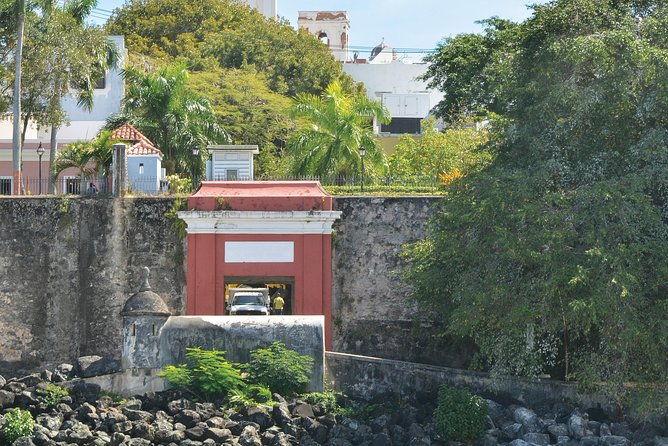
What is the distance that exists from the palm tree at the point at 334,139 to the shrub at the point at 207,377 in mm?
13562

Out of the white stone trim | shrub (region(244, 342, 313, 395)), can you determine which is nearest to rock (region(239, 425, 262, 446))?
shrub (region(244, 342, 313, 395))

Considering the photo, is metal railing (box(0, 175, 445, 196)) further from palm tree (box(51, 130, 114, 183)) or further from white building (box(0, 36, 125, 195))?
white building (box(0, 36, 125, 195))

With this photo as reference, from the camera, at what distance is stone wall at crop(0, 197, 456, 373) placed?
1495 inches

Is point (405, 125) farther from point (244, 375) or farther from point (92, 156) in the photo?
point (244, 375)

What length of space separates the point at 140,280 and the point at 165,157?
30.1 ft

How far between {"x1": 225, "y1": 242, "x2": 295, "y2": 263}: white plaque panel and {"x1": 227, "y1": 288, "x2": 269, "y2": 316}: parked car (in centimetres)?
100

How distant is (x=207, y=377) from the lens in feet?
105

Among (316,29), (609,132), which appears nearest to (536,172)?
(609,132)

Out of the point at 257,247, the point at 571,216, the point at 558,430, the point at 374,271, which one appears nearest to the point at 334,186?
the point at 374,271

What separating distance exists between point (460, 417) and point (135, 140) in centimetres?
1600

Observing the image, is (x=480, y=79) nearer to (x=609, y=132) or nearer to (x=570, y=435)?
(x=609, y=132)

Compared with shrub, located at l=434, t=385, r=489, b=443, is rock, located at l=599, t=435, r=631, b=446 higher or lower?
lower

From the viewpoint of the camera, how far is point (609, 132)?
3275 centimetres

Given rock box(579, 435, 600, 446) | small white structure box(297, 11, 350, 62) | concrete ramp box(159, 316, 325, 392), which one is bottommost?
rock box(579, 435, 600, 446)
